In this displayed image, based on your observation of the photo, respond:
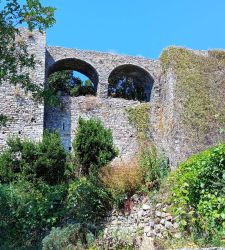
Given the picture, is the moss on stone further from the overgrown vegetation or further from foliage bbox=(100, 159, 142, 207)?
foliage bbox=(100, 159, 142, 207)

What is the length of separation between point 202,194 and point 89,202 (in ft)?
11.4

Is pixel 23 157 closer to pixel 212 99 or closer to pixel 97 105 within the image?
pixel 97 105

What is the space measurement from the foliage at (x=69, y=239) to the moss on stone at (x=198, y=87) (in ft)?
19.8

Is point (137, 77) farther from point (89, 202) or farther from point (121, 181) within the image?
point (89, 202)

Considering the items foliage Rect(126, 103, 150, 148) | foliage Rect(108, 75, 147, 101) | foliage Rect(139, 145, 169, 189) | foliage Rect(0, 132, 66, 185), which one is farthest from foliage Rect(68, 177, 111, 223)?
foliage Rect(108, 75, 147, 101)

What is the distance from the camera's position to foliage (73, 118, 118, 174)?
575 inches

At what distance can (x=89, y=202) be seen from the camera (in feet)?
41.3

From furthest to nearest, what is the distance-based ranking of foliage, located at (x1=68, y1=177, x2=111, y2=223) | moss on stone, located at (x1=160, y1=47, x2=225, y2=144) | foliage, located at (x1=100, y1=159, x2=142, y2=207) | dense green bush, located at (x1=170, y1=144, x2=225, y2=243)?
moss on stone, located at (x1=160, y1=47, x2=225, y2=144) → foliage, located at (x1=100, y1=159, x2=142, y2=207) → foliage, located at (x1=68, y1=177, x2=111, y2=223) → dense green bush, located at (x1=170, y1=144, x2=225, y2=243)

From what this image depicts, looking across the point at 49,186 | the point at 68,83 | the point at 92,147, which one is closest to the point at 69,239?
the point at 49,186

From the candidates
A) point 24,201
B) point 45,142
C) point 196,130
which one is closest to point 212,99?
point 196,130

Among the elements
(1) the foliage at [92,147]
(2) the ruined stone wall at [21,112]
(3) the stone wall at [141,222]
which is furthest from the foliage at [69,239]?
(2) the ruined stone wall at [21,112]

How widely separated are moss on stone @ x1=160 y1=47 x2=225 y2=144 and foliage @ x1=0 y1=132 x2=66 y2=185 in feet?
14.4

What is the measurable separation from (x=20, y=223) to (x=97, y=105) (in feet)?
22.0

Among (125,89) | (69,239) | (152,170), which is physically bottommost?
(69,239)
